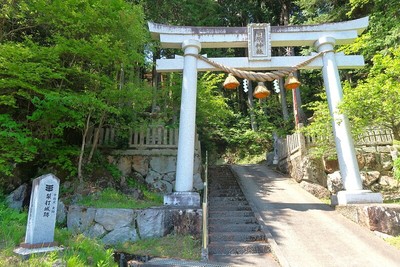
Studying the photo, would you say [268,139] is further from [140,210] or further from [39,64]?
[39,64]

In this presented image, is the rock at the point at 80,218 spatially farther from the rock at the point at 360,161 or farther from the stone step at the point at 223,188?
the rock at the point at 360,161

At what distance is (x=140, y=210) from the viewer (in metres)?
6.30

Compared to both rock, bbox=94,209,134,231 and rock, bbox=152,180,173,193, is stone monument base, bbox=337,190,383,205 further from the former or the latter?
rock, bbox=152,180,173,193

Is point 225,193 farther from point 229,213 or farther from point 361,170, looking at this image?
point 361,170

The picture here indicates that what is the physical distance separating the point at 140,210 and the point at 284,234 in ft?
10.5

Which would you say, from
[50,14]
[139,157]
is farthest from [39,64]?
[139,157]

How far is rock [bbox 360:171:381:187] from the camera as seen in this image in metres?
9.77

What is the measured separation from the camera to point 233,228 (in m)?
6.36

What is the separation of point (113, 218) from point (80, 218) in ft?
2.71

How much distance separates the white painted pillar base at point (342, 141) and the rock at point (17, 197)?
8203 mm

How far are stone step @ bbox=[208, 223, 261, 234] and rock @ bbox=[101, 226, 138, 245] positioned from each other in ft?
5.68

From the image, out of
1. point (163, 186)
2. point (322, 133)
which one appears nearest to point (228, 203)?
point (163, 186)

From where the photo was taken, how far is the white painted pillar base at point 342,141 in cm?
667

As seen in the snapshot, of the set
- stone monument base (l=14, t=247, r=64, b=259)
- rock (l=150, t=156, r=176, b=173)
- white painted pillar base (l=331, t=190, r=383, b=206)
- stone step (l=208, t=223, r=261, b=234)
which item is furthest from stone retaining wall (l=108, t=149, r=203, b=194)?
white painted pillar base (l=331, t=190, r=383, b=206)
